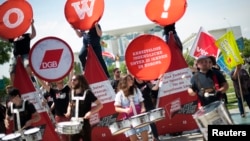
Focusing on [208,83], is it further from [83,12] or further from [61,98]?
[83,12]

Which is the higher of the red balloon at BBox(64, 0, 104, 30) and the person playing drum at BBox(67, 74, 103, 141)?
the red balloon at BBox(64, 0, 104, 30)

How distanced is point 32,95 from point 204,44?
4.55 metres

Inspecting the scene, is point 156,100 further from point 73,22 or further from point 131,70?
point 73,22

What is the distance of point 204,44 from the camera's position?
9539mm

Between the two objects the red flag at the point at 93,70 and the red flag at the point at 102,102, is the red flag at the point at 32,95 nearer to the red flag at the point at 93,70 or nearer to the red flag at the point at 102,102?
the red flag at the point at 102,102

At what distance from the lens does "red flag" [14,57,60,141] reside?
789cm

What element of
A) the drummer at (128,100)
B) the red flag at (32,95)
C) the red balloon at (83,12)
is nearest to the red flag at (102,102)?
the red flag at (32,95)

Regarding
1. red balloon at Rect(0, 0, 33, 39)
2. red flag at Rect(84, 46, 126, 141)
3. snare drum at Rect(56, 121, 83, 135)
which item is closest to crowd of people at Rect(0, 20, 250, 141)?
snare drum at Rect(56, 121, 83, 135)

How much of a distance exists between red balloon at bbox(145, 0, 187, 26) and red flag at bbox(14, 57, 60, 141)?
3.04 metres

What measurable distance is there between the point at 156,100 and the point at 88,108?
2.80 meters

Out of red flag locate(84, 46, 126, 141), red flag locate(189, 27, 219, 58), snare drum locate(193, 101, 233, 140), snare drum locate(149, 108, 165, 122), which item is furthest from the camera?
red flag locate(189, 27, 219, 58)

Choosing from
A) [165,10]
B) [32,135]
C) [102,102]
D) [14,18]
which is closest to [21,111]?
[32,135]

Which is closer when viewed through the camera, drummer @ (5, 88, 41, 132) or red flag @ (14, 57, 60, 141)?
drummer @ (5, 88, 41, 132)

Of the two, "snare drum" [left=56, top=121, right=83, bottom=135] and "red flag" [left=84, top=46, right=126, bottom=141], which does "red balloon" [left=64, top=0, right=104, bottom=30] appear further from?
"snare drum" [left=56, top=121, right=83, bottom=135]
